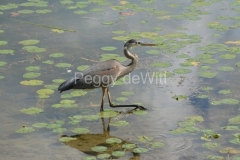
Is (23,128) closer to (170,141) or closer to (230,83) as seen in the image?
(170,141)

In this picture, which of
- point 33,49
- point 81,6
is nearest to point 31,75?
point 33,49

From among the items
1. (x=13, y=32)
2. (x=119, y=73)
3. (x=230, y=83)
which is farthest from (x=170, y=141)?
(x=13, y=32)

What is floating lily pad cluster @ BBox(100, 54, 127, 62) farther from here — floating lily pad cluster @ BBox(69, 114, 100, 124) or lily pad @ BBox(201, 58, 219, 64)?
floating lily pad cluster @ BBox(69, 114, 100, 124)

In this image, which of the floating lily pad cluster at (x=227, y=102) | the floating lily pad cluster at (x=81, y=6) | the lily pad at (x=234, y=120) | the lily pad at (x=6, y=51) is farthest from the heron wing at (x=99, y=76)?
the floating lily pad cluster at (x=81, y=6)

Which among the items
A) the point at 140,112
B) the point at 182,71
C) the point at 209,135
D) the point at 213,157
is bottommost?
the point at 213,157

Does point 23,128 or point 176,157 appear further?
point 23,128

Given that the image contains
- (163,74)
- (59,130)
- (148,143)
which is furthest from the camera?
(163,74)

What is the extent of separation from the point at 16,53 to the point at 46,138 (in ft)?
9.37

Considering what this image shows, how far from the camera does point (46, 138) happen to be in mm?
6441

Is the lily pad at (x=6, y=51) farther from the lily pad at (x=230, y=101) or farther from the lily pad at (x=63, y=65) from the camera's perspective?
the lily pad at (x=230, y=101)

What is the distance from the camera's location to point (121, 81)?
7902 millimetres

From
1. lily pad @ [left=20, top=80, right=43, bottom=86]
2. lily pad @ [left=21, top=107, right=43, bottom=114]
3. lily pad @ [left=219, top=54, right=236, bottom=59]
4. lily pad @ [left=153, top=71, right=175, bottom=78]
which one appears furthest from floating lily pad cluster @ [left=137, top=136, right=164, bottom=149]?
lily pad @ [left=219, top=54, right=236, bottom=59]

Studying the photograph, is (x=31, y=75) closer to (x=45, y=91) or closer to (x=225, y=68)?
(x=45, y=91)

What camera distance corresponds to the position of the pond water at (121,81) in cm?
630
